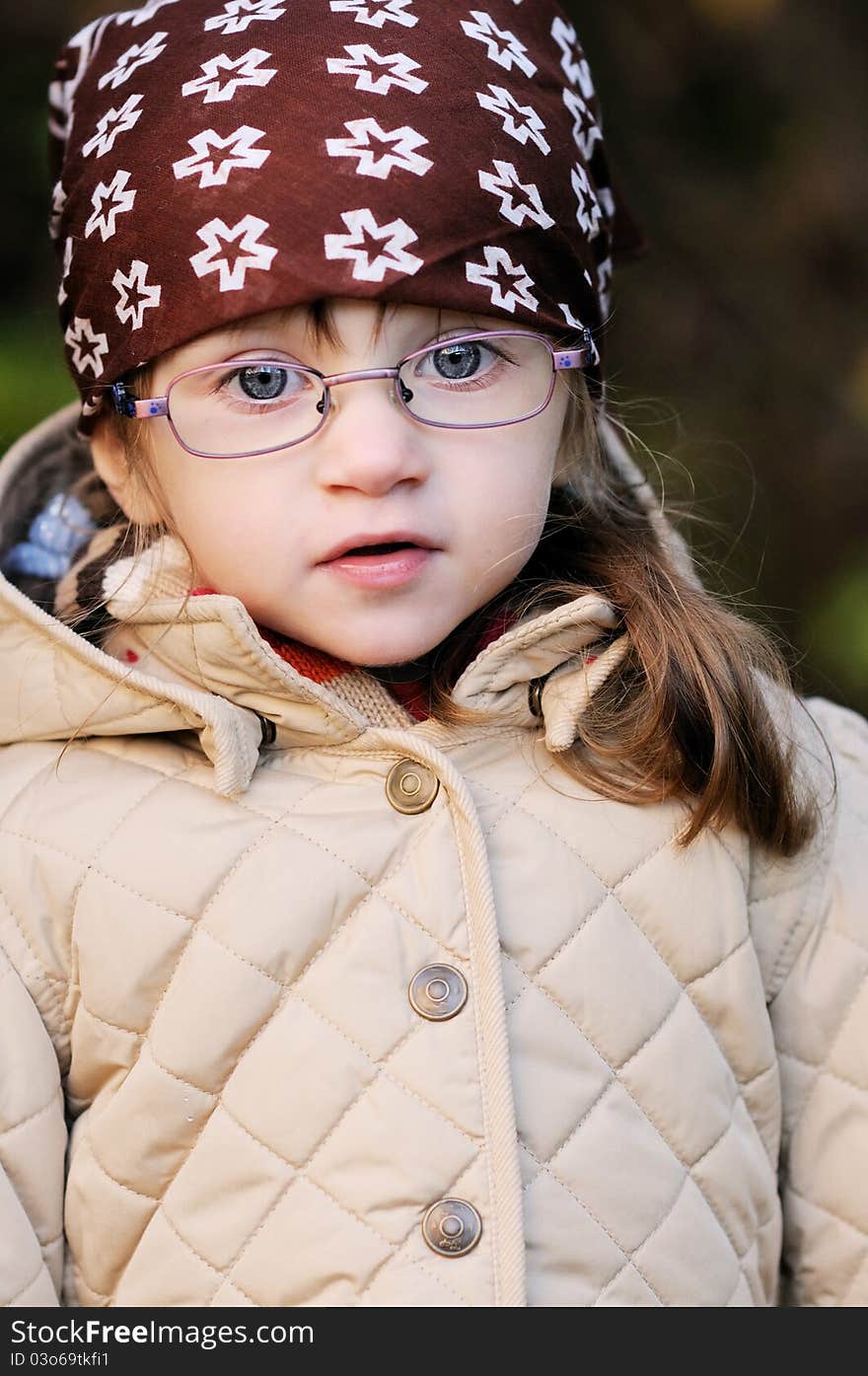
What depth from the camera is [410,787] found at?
1.60 metres

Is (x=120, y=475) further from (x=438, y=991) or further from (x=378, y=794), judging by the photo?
(x=438, y=991)

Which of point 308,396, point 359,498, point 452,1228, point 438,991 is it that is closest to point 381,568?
point 359,498

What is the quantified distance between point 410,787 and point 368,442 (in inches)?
15.3

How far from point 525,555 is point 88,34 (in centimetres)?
90

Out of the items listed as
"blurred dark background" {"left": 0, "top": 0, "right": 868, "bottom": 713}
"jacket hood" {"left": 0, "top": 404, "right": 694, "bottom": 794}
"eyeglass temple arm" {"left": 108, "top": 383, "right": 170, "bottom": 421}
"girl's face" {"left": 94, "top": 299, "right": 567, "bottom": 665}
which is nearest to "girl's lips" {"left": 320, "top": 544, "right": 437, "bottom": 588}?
"girl's face" {"left": 94, "top": 299, "right": 567, "bottom": 665}

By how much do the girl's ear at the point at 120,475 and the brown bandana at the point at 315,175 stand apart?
6 centimetres

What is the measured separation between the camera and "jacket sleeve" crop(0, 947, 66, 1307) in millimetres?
1497

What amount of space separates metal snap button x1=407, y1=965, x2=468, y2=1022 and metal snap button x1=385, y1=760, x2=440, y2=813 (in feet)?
0.59

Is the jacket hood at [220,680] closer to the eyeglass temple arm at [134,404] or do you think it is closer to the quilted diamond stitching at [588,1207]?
the eyeglass temple arm at [134,404]

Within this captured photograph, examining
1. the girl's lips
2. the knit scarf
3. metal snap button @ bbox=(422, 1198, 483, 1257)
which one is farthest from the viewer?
the knit scarf

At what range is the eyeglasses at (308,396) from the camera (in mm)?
1525

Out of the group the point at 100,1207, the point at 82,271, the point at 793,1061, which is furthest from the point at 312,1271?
the point at 82,271

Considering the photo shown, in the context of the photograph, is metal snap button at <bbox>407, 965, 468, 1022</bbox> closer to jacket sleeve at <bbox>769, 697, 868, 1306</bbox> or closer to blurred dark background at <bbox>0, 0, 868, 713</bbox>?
jacket sleeve at <bbox>769, 697, 868, 1306</bbox>
